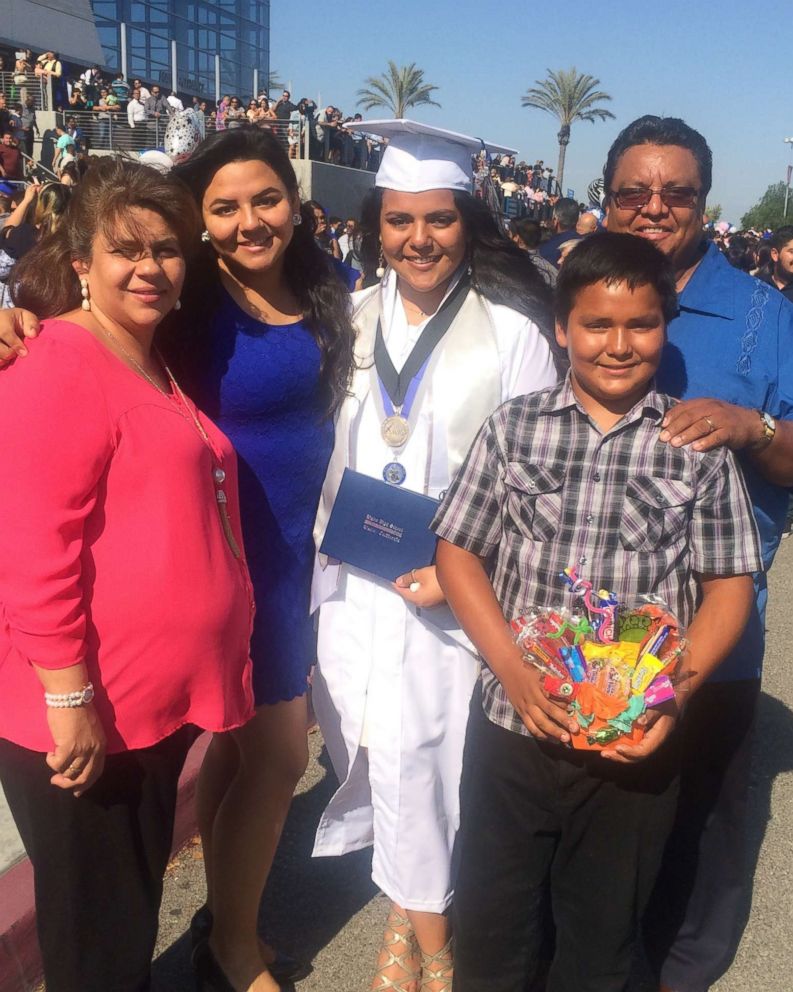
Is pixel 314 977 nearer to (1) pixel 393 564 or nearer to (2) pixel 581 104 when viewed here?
(1) pixel 393 564

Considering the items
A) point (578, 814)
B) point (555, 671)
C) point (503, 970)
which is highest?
point (555, 671)

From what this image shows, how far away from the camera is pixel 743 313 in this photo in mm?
2127

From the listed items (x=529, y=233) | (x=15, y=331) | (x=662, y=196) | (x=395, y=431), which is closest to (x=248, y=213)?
(x=395, y=431)

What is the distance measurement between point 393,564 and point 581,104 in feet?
150

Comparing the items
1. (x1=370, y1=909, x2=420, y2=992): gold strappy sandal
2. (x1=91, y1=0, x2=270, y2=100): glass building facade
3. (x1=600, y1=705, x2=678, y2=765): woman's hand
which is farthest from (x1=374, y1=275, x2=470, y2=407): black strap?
(x1=91, y1=0, x2=270, y2=100): glass building facade

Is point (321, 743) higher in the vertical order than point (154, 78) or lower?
lower

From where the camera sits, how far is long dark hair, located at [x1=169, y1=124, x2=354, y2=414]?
2305 millimetres

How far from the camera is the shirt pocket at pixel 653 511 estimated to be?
187 cm

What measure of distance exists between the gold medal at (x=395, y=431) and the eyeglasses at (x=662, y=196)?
75 cm

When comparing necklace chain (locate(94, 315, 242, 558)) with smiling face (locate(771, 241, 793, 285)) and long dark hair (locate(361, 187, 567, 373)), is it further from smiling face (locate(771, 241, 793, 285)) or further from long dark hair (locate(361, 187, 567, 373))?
smiling face (locate(771, 241, 793, 285))

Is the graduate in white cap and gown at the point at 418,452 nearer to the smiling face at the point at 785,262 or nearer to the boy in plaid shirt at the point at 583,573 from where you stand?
the boy in plaid shirt at the point at 583,573

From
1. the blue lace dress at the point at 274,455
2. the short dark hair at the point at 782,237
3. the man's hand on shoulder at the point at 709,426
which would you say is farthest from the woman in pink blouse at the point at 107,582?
the short dark hair at the point at 782,237

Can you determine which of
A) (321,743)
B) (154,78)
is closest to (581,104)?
(154,78)

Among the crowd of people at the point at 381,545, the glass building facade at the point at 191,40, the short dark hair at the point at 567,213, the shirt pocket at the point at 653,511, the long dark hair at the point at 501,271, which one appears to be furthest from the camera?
the glass building facade at the point at 191,40
